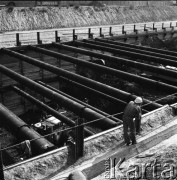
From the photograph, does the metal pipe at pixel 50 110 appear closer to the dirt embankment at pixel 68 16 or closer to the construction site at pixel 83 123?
the construction site at pixel 83 123

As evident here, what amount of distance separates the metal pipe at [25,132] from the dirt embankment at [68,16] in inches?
1131

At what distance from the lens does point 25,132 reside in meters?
10.0

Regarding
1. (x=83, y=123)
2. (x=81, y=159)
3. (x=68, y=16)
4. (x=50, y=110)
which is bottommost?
(x=50, y=110)

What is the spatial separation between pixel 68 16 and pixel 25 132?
130 feet

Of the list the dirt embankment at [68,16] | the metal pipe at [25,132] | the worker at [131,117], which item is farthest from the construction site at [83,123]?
the dirt embankment at [68,16]

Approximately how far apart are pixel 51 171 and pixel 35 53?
16.9 metres

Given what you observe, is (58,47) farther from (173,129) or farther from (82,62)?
(173,129)

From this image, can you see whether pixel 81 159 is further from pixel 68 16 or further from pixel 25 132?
pixel 68 16

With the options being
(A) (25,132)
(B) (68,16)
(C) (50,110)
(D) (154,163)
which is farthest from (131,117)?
(B) (68,16)

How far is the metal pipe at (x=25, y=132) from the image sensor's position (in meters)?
9.03

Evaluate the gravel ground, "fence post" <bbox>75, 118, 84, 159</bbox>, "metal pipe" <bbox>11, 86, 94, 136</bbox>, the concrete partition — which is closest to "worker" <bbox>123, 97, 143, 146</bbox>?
the concrete partition

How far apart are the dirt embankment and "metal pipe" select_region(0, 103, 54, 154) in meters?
28.7

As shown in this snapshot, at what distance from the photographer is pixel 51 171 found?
25.8 feet

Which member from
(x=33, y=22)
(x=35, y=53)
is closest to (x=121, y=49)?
(x=35, y=53)
